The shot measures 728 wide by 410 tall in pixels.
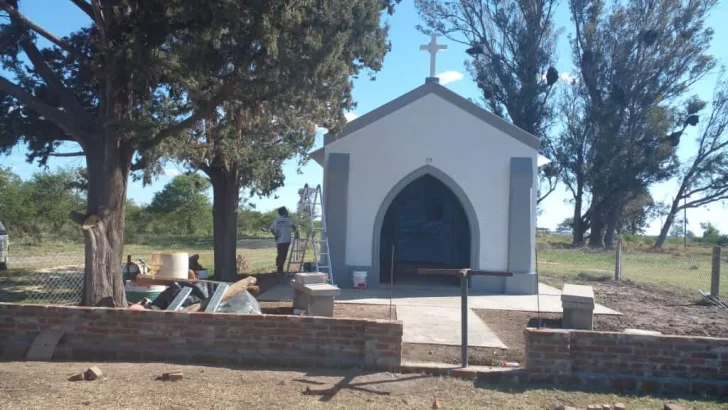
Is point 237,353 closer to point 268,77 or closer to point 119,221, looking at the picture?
point 119,221

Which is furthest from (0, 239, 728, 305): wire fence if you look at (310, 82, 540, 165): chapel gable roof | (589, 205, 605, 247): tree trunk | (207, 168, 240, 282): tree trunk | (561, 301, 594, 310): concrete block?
(589, 205, 605, 247): tree trunk

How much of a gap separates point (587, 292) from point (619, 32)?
33.3m

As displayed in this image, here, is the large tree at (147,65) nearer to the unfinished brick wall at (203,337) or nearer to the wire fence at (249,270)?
the unfinished brick wall at (203,337)

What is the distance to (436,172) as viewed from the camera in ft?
44.3

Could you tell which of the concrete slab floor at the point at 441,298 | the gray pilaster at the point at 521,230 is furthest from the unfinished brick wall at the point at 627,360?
the gray pilaster at the point at 521,230

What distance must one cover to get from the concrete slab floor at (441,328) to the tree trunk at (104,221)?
168 inches

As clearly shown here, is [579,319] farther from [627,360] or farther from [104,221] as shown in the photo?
[104,221]

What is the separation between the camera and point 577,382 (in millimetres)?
5965

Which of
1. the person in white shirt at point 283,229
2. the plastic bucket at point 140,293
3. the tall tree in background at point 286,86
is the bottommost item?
the plastic bucket at point 140,293

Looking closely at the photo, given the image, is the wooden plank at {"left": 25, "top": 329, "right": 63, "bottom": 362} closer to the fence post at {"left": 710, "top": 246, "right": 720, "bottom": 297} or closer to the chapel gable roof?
the chapel gable roof

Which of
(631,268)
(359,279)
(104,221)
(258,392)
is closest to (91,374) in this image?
(258,392)

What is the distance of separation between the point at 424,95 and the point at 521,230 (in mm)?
3729

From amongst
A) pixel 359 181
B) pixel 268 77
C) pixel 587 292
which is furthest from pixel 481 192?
pixel 268 77

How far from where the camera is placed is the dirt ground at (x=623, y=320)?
725 centimetres
